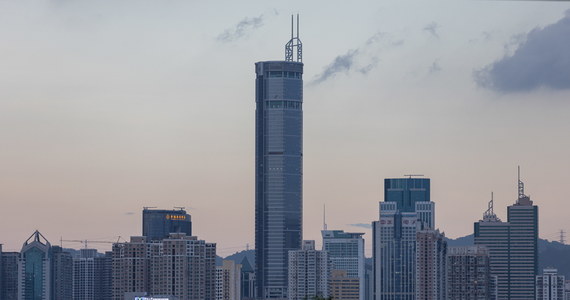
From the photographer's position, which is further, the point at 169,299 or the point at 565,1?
the point at 169,299

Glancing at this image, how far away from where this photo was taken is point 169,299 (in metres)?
151

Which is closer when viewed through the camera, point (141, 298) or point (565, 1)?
point (565, 1)

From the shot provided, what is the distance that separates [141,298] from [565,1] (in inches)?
5554

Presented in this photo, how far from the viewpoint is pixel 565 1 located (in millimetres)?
10555

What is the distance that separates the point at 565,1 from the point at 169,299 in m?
142

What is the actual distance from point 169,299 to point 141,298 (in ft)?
11.5

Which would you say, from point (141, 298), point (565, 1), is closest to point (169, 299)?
point (141, 298)

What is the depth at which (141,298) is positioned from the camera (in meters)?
149

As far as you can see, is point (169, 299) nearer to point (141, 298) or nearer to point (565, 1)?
point (141, 298)
